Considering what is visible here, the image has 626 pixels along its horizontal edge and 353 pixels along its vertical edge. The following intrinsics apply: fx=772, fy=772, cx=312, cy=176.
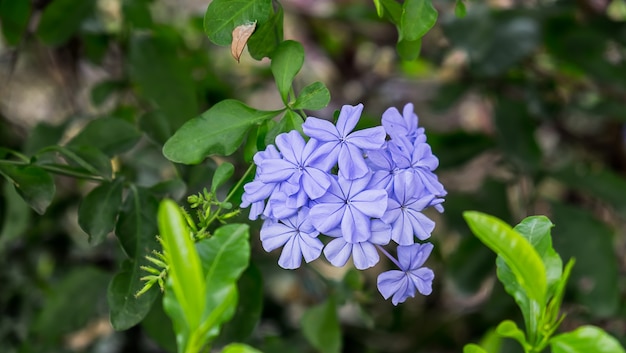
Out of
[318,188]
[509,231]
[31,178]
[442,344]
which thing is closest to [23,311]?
[31,178]

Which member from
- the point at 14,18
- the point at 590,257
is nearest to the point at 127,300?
the point at 14,18

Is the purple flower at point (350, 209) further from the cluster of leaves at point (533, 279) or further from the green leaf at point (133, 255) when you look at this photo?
the green leaf at point (133, 255)

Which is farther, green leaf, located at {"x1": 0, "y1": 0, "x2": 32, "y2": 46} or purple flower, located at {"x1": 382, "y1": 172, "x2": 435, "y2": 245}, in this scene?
green leaf, located at {"x1": 0, "y1": 0, "x2": 32, "y2": 46}

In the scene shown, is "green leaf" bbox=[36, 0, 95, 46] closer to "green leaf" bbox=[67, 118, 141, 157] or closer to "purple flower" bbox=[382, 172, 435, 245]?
"green leaf" bbox=[67, 118, 141, 157]

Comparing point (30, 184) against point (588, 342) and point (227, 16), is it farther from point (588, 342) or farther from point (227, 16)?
point (588, 342)

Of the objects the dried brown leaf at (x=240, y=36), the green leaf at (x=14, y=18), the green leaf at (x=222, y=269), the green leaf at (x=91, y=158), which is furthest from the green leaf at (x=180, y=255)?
the green leaf at (x=14, y=18)

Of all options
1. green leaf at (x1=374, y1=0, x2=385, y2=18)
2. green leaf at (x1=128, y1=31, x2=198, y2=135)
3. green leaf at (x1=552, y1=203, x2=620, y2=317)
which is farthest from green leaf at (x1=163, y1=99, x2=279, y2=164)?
green leaf at (x1=552, y1=203, x2=620, y2=317)
